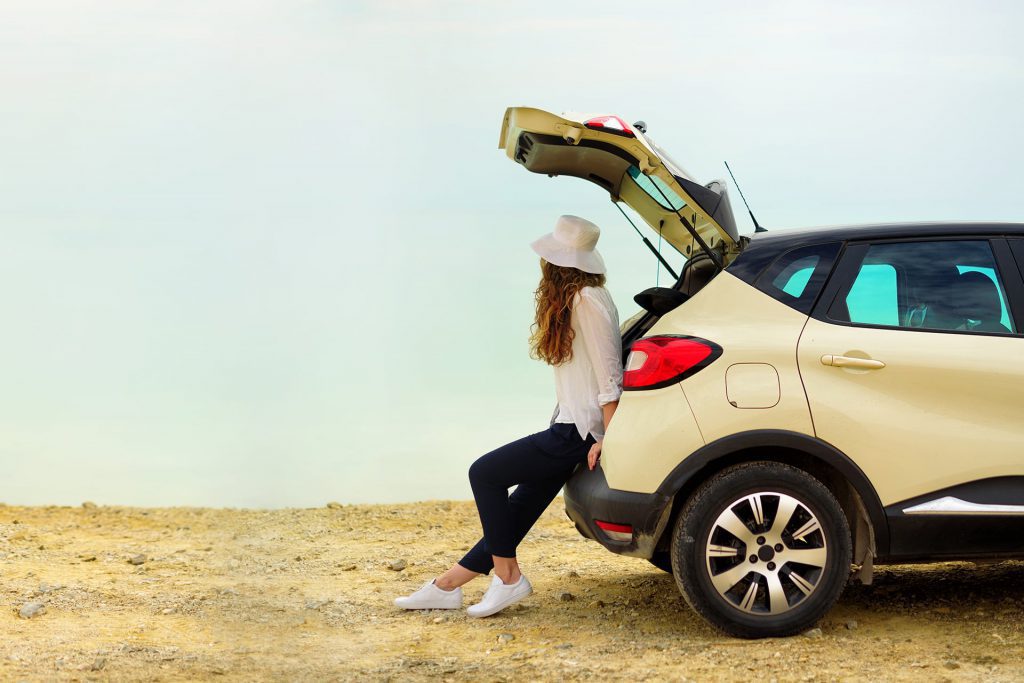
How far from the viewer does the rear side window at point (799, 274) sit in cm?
527

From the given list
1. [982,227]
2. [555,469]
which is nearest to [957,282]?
[982,227]

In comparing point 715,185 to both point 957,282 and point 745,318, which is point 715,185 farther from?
point 957,282

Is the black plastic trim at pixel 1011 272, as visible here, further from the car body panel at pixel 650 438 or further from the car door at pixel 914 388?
the car body panel at pixel 650 438

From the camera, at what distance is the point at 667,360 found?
5246mm

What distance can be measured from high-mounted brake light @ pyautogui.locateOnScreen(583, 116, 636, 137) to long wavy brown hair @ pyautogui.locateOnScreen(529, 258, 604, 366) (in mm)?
760

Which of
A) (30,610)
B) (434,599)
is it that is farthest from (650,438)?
(30,610)

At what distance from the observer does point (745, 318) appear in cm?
525

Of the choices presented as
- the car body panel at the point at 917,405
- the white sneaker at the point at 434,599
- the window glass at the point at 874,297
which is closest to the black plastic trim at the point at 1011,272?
the car body panel at the point at 917,405

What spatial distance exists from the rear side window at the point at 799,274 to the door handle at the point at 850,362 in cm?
28

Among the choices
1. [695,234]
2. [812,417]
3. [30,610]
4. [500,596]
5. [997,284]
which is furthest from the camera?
[30,610]

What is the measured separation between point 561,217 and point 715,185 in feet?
2.51

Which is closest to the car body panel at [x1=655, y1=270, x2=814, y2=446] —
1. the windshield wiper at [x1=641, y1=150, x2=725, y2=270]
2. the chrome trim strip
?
the windshield wiper at [x1=641, y1=150, x2=725, y2=270]

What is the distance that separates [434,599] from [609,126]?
2.85 m

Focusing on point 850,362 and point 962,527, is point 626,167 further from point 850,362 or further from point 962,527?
point 962,527
